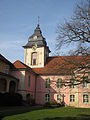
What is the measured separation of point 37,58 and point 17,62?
25.2 feet

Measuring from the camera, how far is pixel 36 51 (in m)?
47.0

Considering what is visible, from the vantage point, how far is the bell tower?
152 feet

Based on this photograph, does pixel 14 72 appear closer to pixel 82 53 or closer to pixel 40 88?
pixel 40 88

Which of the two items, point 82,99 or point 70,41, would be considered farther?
point 82,99

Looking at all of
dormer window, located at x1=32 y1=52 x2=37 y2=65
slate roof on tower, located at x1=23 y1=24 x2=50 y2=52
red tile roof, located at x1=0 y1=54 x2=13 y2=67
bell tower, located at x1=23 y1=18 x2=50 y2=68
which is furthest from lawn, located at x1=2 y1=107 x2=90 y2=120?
slate roof on tower, located at x1=23 y1=24 x2=50 y2=52

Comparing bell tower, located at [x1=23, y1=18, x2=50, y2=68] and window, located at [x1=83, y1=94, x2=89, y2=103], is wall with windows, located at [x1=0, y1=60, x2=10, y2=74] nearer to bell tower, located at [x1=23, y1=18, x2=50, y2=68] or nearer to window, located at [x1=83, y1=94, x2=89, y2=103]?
bell tower, located at [x1=23, y1=18, x2=50, y2=68]

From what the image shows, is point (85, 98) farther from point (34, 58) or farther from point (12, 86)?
point (34, 58)

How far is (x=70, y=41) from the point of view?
21.6 meters

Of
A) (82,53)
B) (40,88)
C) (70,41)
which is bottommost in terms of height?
(40,88)

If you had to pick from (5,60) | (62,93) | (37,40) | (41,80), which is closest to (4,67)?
(5,60)

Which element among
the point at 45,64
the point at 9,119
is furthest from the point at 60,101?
the point at 9,119

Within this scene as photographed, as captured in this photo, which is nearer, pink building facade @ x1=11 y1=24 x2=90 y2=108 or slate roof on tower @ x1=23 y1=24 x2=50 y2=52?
pink building facade @ x1=11 y1=24 x2=90 y2=108

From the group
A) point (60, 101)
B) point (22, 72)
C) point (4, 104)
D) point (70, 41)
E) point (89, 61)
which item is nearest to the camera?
point (89, 61)

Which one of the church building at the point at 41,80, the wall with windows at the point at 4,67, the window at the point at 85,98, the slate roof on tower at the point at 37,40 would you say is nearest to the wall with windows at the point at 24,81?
the church building at the point at 41,80
